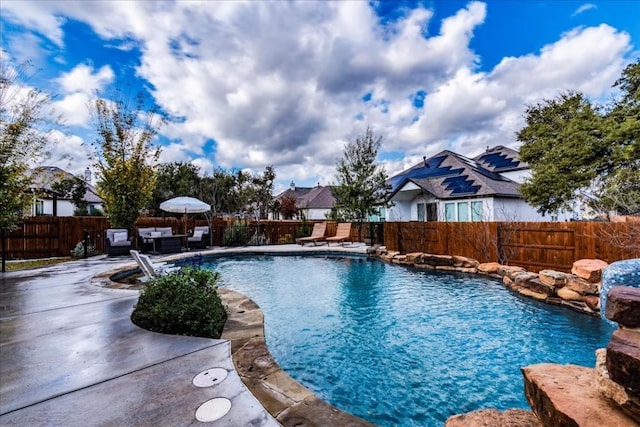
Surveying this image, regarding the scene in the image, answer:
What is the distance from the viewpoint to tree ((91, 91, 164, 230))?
12172 mm

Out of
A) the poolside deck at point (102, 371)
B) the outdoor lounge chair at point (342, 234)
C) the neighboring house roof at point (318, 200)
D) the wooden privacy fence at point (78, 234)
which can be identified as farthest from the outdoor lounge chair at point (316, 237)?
the neighboring house roof at point (318, 200)

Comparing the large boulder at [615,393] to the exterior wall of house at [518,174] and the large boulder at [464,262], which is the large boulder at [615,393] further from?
the exterior wall of house at [518,174]

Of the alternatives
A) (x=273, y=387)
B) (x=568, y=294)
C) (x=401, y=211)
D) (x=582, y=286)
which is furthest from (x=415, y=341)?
(x=401, y=211)

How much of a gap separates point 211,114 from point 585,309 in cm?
1289

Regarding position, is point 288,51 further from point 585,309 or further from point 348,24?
point 585,309

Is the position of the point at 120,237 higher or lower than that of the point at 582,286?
higher

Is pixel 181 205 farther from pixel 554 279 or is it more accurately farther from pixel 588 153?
pixel 588 153

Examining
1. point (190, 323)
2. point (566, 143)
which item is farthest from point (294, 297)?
point (566, 143)

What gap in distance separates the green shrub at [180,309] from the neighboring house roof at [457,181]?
14.4m

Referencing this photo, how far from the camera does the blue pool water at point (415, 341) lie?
3109 mm

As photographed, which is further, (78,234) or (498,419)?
(78,234)

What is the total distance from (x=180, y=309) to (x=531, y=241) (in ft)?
28.7

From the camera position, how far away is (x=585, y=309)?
226 inches

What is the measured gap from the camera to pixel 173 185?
77.0ft
